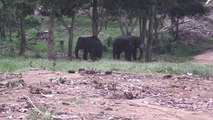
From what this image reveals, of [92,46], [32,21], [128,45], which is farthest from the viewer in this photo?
[32,21]

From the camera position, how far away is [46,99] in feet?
35.0

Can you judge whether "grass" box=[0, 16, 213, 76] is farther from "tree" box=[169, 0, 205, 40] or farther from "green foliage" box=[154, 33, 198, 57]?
"tree" box=[169, 0, 205, 40]

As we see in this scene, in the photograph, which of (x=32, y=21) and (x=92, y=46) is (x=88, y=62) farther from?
(x=32, y=21)

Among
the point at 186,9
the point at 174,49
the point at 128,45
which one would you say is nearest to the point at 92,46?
the point at 128,45

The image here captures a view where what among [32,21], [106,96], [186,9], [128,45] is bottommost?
[106,96]

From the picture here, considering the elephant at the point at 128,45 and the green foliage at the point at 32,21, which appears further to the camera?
the green foliage at the point at 32,21

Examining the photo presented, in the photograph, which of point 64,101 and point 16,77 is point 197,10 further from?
point 64,101

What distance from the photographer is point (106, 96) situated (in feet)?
37.7

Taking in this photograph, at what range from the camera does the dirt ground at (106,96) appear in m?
9.50

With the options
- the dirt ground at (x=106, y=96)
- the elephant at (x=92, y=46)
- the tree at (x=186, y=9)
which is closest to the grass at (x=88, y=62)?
the elephant at (x=92, y=46)

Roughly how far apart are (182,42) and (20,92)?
29.6 metres

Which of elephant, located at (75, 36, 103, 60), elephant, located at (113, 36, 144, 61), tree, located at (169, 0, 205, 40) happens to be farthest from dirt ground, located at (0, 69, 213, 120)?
tree, located at (169, 0, 205, 40)

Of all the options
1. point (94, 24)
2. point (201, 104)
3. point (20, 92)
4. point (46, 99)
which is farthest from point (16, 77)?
point (94, 24)

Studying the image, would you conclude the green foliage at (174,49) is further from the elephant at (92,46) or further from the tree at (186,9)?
the elephant at (92,46)
